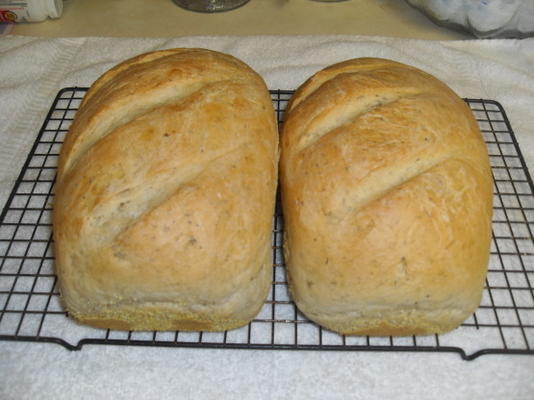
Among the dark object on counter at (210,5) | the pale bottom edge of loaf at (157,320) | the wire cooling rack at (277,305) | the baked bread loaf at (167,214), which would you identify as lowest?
the wire cooling rack at (277,305)

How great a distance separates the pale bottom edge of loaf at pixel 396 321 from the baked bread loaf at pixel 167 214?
24cm

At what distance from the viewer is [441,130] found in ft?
4.73

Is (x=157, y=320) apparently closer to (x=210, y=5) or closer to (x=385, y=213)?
(x=385, y=213)

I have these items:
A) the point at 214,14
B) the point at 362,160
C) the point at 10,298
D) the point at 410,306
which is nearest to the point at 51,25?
the point at 214,14

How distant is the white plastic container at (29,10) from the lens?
2.75 meters

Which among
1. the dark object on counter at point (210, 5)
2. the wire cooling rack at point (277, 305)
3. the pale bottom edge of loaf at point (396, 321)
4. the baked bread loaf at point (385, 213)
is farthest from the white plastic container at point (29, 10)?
the pale bottom edge of loaf at point (396, 321)

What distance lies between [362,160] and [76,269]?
0.87m

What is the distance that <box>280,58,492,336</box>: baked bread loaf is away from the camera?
1.26 m

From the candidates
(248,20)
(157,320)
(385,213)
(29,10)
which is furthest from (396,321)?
(29,10)

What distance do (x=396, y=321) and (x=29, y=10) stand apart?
9.07ft

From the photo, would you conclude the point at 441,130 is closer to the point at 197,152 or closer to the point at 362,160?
the point at 362,160

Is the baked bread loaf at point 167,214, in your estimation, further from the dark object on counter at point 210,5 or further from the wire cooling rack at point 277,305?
the dark object on counter at point 210,5

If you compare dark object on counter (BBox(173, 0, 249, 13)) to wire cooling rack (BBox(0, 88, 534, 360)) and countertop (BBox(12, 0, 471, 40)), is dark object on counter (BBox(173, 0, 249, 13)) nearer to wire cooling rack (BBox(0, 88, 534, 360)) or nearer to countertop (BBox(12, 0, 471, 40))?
countertop (BBox(12, 0, 471, 40))

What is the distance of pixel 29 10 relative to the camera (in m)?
2.82
